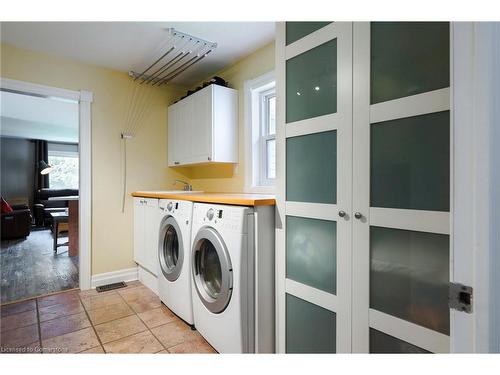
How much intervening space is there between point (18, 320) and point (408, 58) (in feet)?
10.5

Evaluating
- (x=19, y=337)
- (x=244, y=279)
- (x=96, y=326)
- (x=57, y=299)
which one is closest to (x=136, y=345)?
(x=96, y=326)

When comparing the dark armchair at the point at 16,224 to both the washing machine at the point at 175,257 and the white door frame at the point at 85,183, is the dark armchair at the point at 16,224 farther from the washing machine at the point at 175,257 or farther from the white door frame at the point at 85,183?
the washing machine at the point at 175,257

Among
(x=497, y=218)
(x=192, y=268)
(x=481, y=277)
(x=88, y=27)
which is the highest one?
(x=88, y=27)

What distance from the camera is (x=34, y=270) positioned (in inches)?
135

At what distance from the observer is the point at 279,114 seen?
1506 mm

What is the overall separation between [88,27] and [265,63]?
1498 millimetres

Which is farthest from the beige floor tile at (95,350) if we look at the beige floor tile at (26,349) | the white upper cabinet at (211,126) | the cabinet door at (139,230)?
the white upper cabinet at (211,126)

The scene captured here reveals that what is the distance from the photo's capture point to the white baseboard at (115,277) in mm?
2919

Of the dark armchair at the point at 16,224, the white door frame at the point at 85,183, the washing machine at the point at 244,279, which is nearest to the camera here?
the washing machine at the point at 244,279

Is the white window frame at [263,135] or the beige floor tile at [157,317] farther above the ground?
the white window frame at [263,135]

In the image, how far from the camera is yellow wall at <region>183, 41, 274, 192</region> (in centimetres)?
249

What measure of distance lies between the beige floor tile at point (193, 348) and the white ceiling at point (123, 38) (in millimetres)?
2399

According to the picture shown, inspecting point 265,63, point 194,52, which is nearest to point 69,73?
point 194,52
